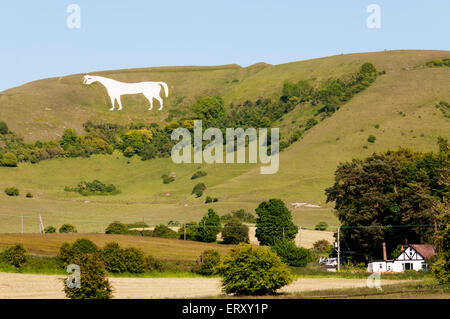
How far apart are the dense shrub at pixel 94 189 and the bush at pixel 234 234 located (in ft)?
262

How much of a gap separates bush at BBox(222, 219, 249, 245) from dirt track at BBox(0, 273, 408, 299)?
1373 inches

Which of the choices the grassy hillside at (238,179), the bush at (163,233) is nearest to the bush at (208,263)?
the bush at (163,233)

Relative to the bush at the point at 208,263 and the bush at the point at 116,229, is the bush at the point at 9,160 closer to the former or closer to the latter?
the bush at the point at 116,229

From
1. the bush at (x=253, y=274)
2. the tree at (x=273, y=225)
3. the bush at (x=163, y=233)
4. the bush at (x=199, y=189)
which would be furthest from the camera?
the bush at (x=199, y=189)

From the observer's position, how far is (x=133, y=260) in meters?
65.3

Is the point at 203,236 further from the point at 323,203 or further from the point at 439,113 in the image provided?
the point at 439,113

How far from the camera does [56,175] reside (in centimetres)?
19088

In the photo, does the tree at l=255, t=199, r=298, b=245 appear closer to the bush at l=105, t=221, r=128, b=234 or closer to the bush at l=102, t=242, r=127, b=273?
the bush at l=105, t=221, r=128, b=234

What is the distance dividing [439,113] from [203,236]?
102m

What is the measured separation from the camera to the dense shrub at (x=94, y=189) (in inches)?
6924

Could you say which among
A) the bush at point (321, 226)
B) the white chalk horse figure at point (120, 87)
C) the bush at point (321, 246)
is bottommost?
the bush at point (321, 246)

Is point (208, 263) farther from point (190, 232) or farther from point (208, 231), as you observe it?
point (190, 232)

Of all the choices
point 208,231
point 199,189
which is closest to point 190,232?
point 208,231
